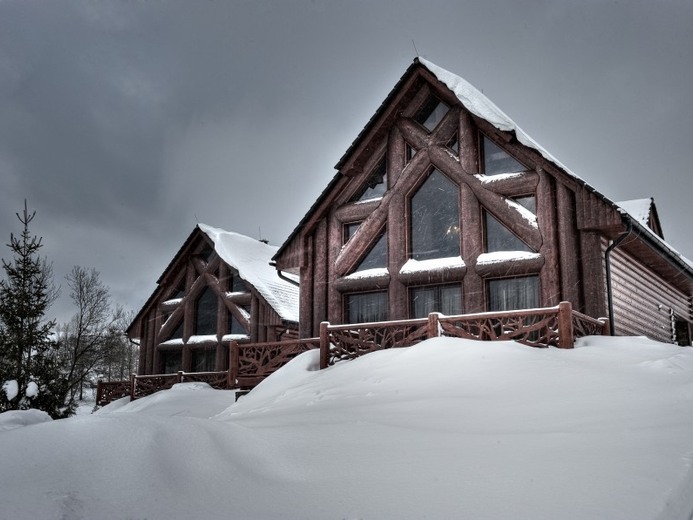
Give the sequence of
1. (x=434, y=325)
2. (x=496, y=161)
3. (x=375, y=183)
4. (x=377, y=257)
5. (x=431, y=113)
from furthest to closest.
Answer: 1. (x=375, y=183)
2. (x=431, y=113)
3. (x=377, y=257)
4. (x=496, y=161)
5. (x=434, y=325)

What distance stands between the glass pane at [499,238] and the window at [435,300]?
4.51 ft

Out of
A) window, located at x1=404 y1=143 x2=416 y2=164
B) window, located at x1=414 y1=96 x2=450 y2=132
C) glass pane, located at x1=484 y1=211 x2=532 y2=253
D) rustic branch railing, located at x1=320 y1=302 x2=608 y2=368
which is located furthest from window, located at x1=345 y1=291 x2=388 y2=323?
window, located at x1=414 y1=96 x2=450 y2=132

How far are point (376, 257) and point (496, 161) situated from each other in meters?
4.12

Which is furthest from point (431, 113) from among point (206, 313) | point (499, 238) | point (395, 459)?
point (206, 313)

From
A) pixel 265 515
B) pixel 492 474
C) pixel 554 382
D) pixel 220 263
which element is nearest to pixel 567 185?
pixel 554 382

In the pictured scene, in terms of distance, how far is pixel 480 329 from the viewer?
1119 cm

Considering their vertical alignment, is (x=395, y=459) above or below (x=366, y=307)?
below

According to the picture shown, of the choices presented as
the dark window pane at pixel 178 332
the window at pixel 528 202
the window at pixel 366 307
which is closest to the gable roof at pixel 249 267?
the dark window pane at pixel 178 332

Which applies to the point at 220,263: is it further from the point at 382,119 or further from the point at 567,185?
the point at 567,185

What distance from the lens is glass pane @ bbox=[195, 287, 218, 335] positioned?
25188 mm

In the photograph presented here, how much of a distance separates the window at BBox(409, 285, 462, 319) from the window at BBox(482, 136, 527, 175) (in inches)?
125

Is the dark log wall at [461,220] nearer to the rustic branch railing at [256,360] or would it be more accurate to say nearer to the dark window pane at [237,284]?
the rustic branch railing at [256,360]

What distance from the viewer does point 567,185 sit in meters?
13.5

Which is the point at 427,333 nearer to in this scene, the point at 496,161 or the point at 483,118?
the point at 496,161
